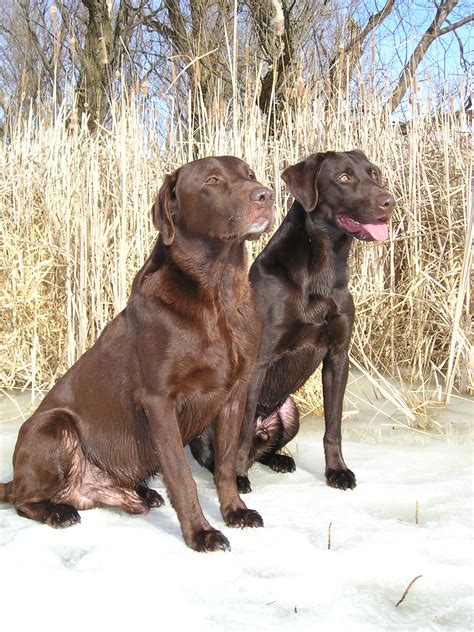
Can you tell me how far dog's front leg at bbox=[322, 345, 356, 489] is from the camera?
2938 mm

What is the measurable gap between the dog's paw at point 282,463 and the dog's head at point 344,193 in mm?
990

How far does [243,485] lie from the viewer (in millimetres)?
2877

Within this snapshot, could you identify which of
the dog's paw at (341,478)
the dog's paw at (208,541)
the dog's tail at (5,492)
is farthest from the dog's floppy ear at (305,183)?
the dog's tail at (5,492)

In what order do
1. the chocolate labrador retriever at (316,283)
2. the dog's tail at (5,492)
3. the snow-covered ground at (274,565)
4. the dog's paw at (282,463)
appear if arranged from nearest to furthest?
the snow-covered ground at (274,565), the dog's tail at (5,492), the chocolate labrador retriever at (316,283), the dog's paw at (282,463)

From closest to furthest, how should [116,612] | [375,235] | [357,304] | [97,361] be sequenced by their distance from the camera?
[116,612] → [97,361] → [375,235] → [357,304]

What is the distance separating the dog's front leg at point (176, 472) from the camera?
2.24 m

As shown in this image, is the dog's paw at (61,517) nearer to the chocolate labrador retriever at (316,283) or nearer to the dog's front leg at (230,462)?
the dog's front leg at (230,462)

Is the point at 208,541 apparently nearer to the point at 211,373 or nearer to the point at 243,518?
the point at 243,518

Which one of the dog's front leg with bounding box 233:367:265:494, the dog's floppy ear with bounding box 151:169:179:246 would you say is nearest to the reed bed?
the dog's front leg with bounding box 233:367:265:494

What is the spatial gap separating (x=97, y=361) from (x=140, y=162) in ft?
7.83

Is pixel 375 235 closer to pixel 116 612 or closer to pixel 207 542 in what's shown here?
pixel 207 542

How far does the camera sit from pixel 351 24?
15.8ft

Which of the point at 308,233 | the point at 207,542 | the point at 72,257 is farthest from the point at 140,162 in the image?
the point at 207,542

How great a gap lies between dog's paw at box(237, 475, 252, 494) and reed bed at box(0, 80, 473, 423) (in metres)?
1.63
